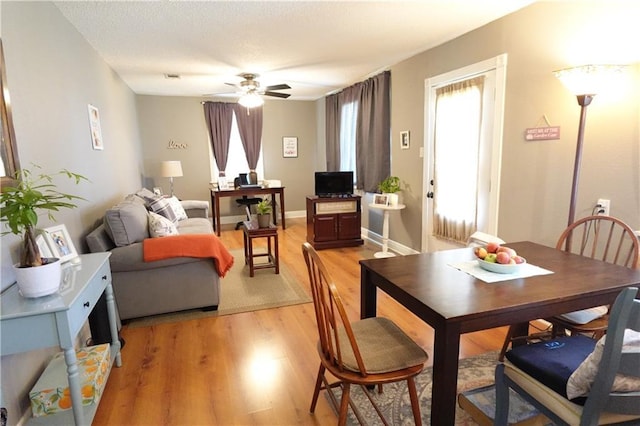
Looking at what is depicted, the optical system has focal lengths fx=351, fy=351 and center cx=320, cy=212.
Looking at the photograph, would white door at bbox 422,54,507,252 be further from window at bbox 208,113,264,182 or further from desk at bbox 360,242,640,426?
window at bbox 208,113,264,182

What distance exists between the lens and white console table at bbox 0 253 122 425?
139 cm

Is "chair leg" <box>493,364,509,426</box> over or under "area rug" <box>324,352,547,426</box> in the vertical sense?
over

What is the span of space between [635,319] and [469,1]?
247cm

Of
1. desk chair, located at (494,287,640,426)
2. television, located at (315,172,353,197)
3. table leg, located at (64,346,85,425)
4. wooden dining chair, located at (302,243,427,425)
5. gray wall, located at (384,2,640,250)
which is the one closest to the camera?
desk chair, located at (494,287,640,426)

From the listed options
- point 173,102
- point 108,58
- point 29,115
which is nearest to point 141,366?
point 29,115

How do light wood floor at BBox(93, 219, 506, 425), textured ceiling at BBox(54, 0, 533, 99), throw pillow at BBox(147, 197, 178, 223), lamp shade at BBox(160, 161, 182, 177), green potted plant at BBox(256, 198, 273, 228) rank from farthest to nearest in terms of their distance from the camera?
lamp shade at BBox(160, 161, 182, 177)
throw pillow at BBox(147, 197, 178, 223)
green potted plant at BBox(256, 198, 273, 228)
textured ceiling at BBox(54, 0, 533, 99)
light wood floor at BBox(93, 219, 506, 425)

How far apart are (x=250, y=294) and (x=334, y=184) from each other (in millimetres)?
2315

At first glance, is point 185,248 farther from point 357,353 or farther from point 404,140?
point 404,140

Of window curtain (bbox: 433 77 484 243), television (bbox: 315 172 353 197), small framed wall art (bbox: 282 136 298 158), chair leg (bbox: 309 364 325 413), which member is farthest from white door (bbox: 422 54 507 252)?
small framed wall art (bbox: 282 136 298 158)

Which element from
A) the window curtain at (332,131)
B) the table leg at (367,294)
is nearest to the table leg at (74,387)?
the table leg at (367,294)

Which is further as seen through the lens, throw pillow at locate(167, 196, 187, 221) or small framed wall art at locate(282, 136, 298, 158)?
small framed wall art at locate(282, 136, 298, 158)

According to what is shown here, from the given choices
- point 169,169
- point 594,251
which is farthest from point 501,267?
point 169,169

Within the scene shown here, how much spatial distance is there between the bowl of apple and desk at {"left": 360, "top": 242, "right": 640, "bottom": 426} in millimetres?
71

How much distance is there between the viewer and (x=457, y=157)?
139 inches
